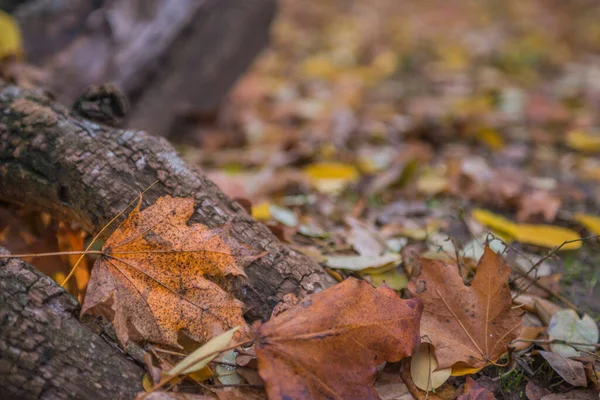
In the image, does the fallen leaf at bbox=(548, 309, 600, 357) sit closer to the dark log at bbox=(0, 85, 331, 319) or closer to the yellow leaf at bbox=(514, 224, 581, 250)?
the yellow leaf at bbox=(514, 224, 581, 250)

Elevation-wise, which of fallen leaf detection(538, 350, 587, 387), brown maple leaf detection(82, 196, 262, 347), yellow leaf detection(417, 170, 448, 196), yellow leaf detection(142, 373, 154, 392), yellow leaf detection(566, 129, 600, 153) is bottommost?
yellow leaf detection(566, 129, 600, 153)

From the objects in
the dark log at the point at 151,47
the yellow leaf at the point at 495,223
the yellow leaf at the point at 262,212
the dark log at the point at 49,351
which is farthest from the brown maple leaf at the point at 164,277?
the dark log at the point at 151,47

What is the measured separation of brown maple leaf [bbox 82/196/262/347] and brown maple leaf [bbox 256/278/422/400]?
118 millimetres

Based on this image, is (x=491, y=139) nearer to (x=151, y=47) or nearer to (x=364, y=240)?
(x=364, y=240)

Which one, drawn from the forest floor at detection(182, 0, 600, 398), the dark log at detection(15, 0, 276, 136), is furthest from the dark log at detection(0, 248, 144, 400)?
the dark log at detection(15, 0, 276, 136)

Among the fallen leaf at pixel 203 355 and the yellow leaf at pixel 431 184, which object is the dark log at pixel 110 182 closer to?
the fallen leaf at pixel 203 355

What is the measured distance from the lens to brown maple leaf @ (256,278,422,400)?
99 centimetres

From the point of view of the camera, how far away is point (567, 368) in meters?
1.19

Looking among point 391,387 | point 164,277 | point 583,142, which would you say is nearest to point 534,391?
point 391,387

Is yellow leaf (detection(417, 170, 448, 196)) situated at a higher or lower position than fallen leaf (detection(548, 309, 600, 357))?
lower

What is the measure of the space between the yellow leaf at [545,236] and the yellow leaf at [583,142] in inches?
51.5

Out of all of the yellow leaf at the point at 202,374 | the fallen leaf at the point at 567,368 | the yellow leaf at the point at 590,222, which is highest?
the yellow leaf at the point at 202,374

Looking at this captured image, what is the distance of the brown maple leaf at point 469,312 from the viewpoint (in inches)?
46.3

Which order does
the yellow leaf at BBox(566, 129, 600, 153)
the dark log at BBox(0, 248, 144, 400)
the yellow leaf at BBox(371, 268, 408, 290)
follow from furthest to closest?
the yellow leaf at BBox(566, 129, 600, 153) → the yellow leaf at BBox(371, 268, 408, 290) → the dark log at BBox(0, 248, 144, 400)
